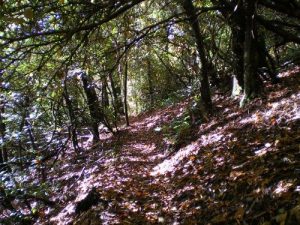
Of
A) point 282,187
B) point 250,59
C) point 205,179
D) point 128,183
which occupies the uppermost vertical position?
point 250,59

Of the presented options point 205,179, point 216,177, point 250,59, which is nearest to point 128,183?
point 205,179

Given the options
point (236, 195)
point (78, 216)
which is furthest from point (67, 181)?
point (236, 195)

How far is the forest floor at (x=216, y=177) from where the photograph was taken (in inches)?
170

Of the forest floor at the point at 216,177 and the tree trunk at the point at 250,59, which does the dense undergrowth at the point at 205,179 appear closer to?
the forest floor at the point at 216,177

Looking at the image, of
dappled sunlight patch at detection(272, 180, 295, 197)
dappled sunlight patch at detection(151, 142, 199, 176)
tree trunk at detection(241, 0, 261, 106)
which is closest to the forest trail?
dappled sunlight patch at detection(151, 142, 199, 176)

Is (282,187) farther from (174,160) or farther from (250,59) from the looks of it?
(250,59)

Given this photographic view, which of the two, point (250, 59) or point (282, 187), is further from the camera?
point (250, 59)

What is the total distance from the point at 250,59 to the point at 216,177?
12.5 feet

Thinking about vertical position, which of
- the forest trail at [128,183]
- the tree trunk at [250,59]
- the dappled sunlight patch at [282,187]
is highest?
the tree trunk at [250,59]

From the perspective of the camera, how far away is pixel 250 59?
845 centimetres

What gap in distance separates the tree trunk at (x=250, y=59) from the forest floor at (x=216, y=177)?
34cm

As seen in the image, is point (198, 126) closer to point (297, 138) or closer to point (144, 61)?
point (297, 138)

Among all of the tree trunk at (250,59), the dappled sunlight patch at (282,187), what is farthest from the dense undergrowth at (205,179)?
the tree trunk at (250,59)

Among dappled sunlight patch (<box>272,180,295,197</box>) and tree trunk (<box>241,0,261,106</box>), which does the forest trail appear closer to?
dappled sunlight patch (<box>272,180,295,197</box>)
